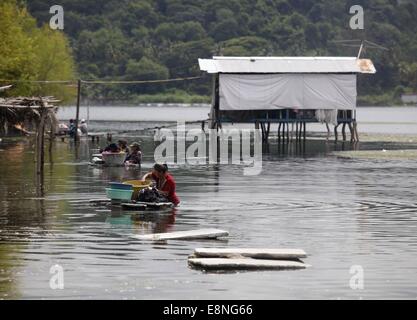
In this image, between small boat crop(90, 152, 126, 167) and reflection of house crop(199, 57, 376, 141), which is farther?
reflection of house crop(199, 57, 376, 141)

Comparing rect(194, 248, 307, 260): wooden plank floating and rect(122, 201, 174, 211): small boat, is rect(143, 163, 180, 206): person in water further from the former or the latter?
rect(194, 248, 307, 260): wooden plank floating

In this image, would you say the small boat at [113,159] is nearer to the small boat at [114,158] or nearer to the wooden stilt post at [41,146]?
the small boat at [114,158]

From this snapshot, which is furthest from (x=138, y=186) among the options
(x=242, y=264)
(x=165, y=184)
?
(x=242, y=264)

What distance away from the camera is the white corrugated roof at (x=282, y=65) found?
3078 inches

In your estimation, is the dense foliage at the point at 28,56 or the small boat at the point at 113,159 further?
the dense foliage at the point at 28,56

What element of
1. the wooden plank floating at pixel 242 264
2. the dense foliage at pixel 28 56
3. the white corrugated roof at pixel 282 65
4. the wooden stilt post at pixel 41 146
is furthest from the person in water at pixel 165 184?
the white corrugated roof at pixel 282 65

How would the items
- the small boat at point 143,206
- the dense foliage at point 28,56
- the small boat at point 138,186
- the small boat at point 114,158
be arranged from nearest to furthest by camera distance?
the small boat at point 143,206
the small boat at point 138,186
the small boat at point 114,158
the dense foliage at point 28,56

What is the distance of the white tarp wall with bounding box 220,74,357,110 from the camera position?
7819 centimetres

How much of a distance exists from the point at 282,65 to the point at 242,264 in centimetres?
5684

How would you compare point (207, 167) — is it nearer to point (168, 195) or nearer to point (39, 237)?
point (168, 195)

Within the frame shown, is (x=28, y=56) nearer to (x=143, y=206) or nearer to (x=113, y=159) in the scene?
(x=113, y=159)

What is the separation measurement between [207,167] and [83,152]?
13.8 m

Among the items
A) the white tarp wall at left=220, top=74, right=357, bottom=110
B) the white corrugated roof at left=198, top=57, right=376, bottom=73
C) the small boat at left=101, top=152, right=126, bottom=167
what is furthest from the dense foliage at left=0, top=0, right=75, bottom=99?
the small boat at left=101, top=152, right=126, bottom=167
